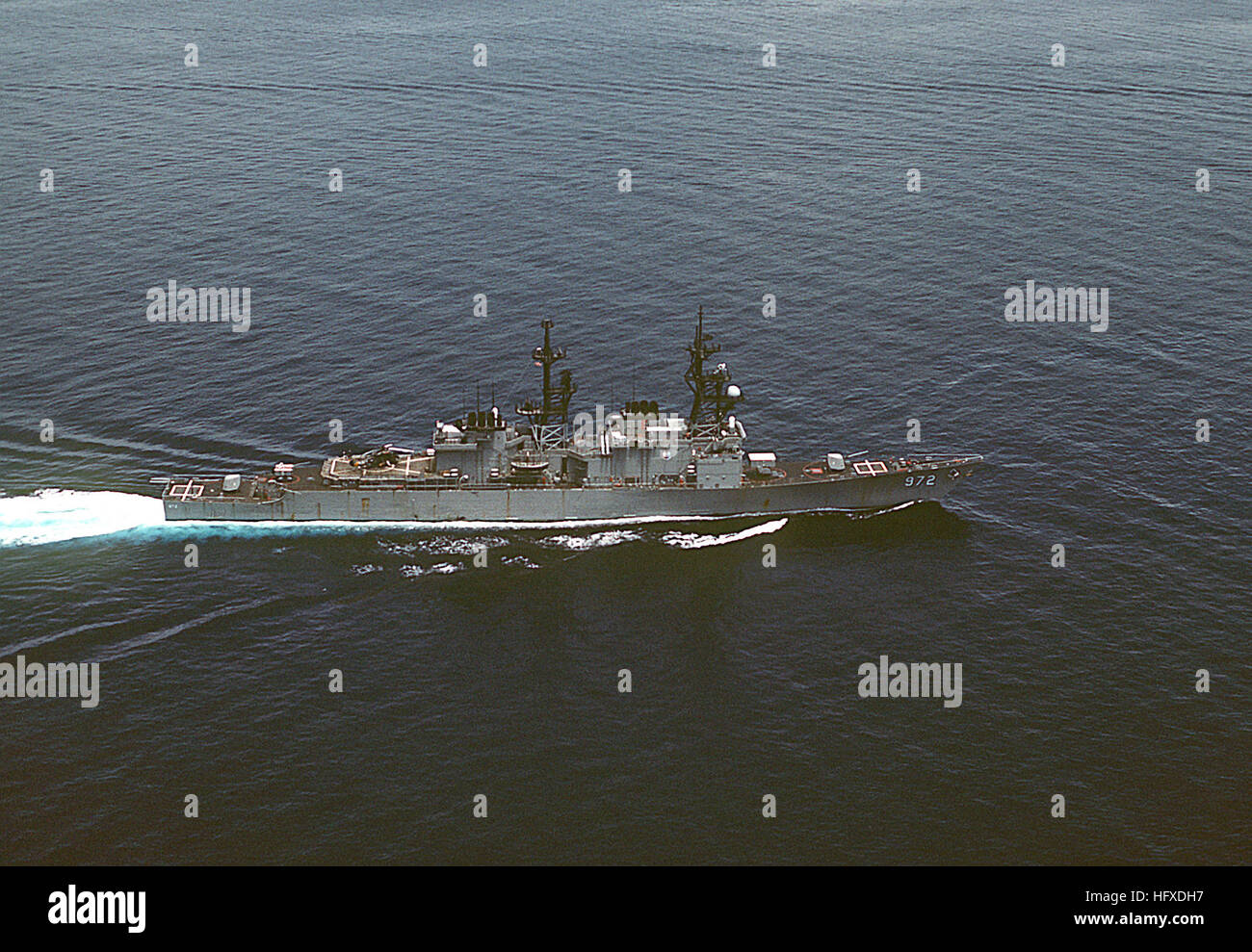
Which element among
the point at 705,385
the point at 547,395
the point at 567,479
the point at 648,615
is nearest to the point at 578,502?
the point at 567,479

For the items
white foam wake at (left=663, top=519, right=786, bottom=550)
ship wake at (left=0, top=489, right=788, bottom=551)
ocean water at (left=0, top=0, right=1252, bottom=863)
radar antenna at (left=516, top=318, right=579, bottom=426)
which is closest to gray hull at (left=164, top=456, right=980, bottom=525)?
ship wake at (left=0, top=489, right=788, bottom=551)

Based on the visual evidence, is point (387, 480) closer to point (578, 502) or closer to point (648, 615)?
point (578, 502)

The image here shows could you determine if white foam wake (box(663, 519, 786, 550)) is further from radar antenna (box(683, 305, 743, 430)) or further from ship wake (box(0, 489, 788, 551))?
radar antenna (box(683, 305, 743, 430))

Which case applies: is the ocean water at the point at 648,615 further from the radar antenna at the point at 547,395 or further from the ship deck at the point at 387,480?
the radar antenna at the point at 547,395

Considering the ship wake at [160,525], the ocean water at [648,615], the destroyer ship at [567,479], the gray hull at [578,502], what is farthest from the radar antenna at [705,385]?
the ship wake at [160,525]

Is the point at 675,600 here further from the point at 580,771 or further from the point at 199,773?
the point at 199,773
